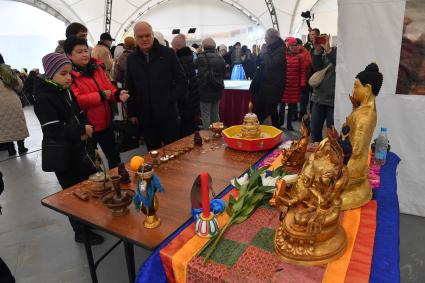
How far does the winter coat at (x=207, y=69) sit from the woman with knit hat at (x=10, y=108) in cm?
228

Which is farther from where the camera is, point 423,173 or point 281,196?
point 423,173

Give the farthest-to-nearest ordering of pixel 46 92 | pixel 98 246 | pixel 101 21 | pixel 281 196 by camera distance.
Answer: pixel 101 21
pixel 98 246
pixel 46 92
pixel 281 196

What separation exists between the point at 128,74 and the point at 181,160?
1153 millimetres

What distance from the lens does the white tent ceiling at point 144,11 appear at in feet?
49.4

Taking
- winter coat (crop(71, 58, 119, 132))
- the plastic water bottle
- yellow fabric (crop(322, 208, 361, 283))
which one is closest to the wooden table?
yellow fabric (crop(322, 208, 361, 283))

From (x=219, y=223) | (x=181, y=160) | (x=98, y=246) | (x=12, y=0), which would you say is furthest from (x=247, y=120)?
(x=12, y=0)

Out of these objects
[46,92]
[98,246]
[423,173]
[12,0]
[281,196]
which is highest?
[12,0]

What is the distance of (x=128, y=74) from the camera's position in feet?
8.04

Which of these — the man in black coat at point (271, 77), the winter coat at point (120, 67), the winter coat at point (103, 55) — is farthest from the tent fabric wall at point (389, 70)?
the winter coat at point (103, 55)

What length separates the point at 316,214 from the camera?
2.73ft

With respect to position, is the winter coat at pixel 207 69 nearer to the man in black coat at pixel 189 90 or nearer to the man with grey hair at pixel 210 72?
the man with grey hair at pixel 210 72

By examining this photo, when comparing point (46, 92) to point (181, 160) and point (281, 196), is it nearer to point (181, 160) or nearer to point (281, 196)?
point (181, 160)

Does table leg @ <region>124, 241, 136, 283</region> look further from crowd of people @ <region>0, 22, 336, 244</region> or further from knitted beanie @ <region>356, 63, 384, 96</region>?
knitted beanie @ <region>356, 63, 384, 96</region>

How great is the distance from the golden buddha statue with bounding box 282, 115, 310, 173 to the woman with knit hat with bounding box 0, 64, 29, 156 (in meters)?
3.58
